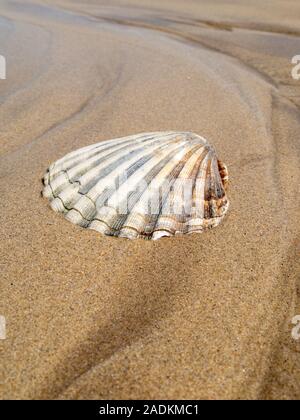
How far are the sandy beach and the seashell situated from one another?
3.5 inches

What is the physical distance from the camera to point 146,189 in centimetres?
217

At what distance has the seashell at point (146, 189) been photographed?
2.12 metres

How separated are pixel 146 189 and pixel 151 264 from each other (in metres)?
0.42

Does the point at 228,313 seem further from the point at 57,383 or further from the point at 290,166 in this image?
the point at 290,166

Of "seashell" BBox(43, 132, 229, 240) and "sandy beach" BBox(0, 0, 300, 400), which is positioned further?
"seashell" BBox(43, 132, 229, 240)

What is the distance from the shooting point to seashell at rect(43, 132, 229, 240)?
2.12m

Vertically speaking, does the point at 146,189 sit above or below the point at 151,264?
above

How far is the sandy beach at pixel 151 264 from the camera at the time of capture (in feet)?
5.17

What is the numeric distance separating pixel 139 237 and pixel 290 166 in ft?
5.01

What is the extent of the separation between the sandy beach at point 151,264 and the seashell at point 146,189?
0.29 feet

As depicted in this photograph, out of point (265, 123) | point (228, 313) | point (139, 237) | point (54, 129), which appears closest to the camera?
point (228, 313)

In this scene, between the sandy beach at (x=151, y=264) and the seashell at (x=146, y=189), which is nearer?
the sandy beach at (x=151, y=264)

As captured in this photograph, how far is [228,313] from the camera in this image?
1.82 meters
